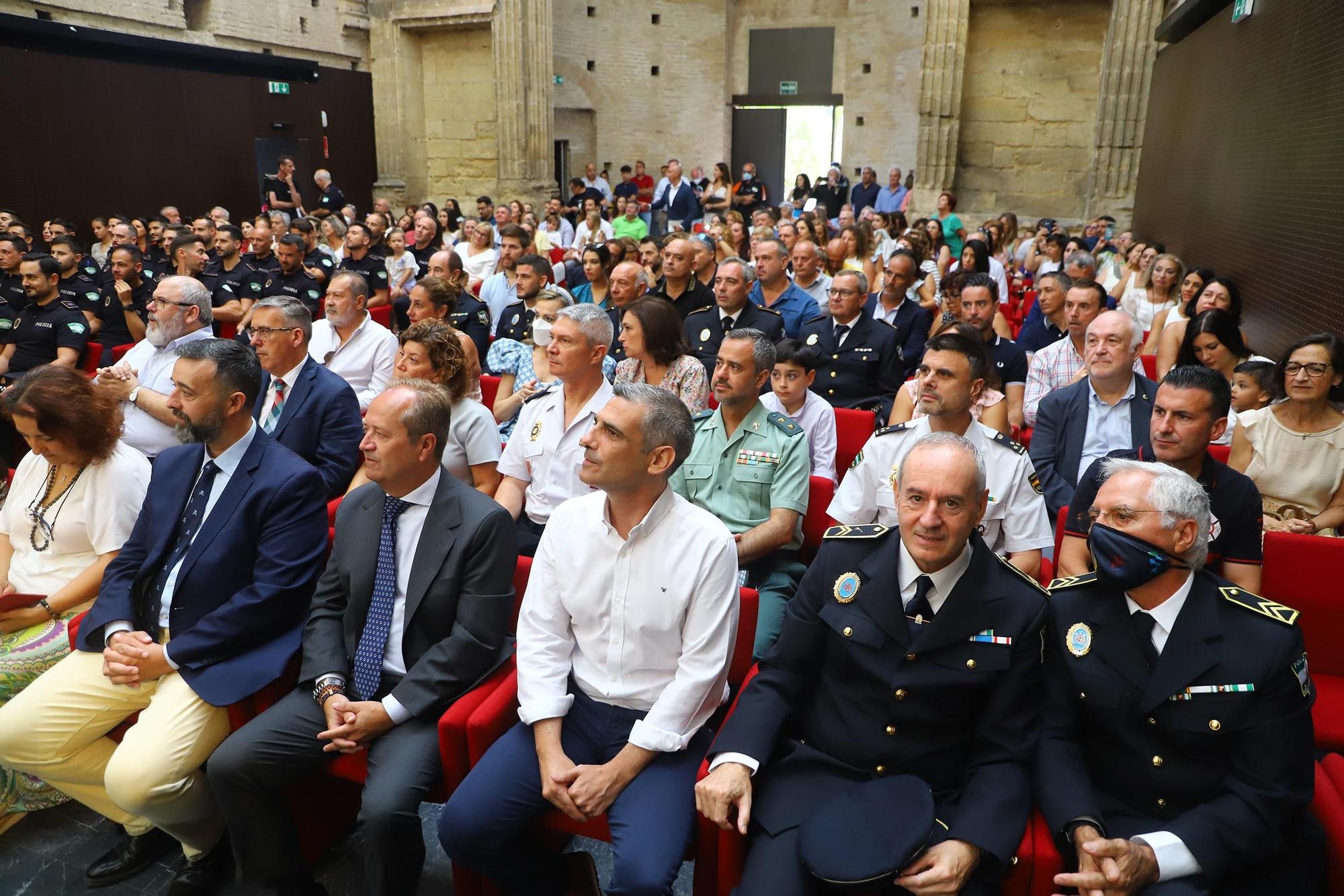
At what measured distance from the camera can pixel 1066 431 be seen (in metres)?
3.37

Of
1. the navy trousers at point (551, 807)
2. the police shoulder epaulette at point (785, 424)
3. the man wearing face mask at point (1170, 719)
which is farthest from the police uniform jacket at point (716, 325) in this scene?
the man wearing face mask at point (1170, 719)

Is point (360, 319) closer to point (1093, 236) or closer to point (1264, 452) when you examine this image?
point (1264, 452)

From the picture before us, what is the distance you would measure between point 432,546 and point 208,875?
1.06 meters

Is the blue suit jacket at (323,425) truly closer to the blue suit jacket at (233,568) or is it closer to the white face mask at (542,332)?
the blue suit jacket at (233,568)

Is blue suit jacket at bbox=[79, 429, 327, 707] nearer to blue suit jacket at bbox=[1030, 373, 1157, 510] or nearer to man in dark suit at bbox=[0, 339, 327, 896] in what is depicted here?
man in dark suit at bbox=[0, 339, 327, 896]

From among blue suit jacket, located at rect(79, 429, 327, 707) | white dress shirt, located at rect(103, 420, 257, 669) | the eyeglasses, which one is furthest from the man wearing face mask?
white dress shirt, located at rect(103, 420, 257, 669)

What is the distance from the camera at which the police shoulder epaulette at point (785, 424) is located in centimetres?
297

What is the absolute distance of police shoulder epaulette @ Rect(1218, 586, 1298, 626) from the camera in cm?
176

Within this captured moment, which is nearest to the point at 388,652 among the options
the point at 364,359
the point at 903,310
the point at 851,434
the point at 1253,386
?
the point at 851,434

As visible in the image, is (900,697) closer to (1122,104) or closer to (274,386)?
(274,386)

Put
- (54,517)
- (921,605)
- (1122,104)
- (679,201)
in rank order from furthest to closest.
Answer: (679,201) → (1122,104) → (54,517) → (921,605)

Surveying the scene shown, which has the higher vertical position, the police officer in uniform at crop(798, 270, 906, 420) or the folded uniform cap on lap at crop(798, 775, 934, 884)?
the police officer in uniform at crop(798, 270, 906, 420)

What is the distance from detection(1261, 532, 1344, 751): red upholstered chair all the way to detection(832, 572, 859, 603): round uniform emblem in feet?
4.62

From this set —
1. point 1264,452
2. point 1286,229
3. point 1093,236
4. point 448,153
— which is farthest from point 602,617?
point 448,153
